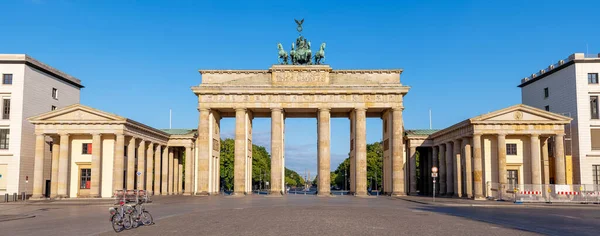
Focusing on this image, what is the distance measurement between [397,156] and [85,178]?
36.8m

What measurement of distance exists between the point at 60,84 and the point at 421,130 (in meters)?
48.3

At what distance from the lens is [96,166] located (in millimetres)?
54719

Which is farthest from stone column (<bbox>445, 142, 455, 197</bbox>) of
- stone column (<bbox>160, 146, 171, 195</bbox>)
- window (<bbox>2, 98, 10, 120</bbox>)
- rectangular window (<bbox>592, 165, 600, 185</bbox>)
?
window (<bbox>2, 98, 10, 120</bbox>)

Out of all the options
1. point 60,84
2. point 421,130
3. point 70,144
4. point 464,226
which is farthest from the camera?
point 421,130

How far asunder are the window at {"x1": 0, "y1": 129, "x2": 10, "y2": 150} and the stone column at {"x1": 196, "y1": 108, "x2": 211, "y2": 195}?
2155 cm

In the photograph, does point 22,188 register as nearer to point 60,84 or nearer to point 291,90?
point 60,84

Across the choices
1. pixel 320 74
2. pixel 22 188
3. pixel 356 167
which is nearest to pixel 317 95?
pixel 320 74

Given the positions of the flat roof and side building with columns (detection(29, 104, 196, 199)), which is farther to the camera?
the flat roof

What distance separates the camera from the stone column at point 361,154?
68250 mm

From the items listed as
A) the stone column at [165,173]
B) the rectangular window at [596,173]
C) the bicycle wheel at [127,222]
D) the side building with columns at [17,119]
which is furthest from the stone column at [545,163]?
the side building with columns at [17,119]

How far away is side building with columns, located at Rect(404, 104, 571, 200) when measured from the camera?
52781 millimetres

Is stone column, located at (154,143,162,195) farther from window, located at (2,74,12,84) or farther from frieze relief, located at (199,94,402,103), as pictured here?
window, located at (2,74,12,84)

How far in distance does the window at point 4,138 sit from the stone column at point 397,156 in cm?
4461

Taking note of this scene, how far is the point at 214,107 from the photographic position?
69938 mm
